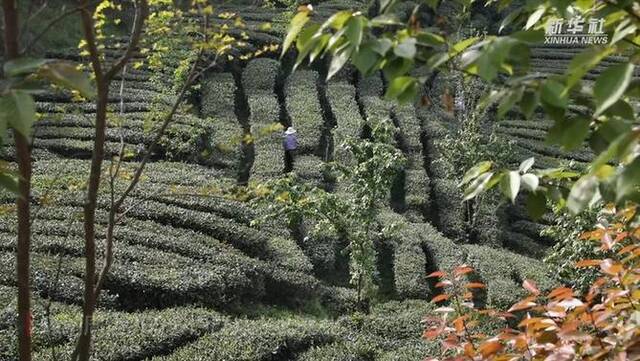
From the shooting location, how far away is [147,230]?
10.1 meters

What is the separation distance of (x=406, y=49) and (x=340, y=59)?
166 millimetres

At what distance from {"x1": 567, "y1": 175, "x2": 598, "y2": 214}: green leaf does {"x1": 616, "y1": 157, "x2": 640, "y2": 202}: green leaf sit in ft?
0.47

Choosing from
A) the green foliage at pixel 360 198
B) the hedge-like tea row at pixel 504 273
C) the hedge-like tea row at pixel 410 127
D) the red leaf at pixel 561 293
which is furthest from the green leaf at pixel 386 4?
the hedge-like tea row at pixel 410 127

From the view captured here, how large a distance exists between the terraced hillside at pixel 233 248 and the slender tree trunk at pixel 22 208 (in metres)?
0.64

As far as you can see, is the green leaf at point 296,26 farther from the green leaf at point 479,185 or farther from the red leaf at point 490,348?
the red leaf at point 490,348

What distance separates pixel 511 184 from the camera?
1.76 meters

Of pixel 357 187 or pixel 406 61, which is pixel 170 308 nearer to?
pixel 357 187

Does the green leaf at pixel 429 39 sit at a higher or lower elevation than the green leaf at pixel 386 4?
lower

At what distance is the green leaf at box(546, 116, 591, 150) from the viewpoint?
1636mm

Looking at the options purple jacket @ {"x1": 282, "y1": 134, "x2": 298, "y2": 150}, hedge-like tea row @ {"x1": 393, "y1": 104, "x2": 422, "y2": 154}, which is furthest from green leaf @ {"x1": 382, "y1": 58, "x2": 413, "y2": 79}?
hedge-like tea row @ {"x1": 393, "y1": 104, "x2": 422, "y2": 154}

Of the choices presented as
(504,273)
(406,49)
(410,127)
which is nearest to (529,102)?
(406,49)

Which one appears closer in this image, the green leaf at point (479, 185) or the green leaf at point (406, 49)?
the green leaf at point (406, 49)

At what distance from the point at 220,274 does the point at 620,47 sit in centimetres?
752

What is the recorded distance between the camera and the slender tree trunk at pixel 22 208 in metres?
2.05
